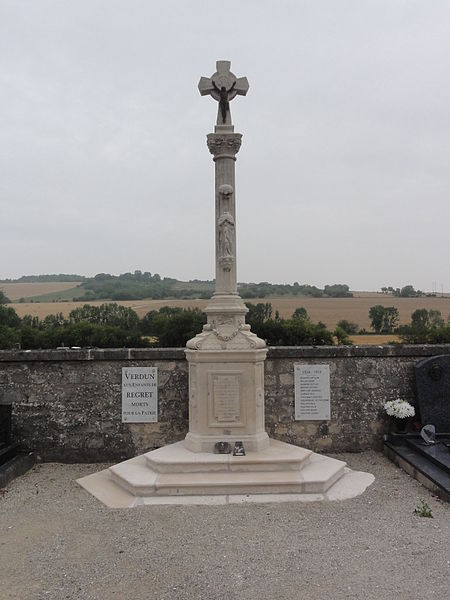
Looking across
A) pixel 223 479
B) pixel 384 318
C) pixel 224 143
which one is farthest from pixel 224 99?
pixel 384 318

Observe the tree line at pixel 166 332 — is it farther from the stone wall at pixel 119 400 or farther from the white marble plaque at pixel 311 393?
the white marble plaque at pixel 311 393

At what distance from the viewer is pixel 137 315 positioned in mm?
29750

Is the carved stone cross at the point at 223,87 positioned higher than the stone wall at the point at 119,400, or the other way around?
the carved stone cross at the point at 223,87

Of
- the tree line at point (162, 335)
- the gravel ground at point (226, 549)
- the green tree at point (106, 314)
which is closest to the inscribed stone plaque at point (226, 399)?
the gravel ground at point (226, 549)

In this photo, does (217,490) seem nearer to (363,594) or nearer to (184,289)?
(363,594)

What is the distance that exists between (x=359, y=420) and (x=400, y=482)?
1488 millimetres

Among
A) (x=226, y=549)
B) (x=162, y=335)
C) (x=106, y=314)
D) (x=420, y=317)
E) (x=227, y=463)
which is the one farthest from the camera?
(x=420, y=317)

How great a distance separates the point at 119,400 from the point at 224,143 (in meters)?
3.81

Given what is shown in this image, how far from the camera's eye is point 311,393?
7055 millimetres

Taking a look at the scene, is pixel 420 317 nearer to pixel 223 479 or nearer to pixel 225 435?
pixel 225 435

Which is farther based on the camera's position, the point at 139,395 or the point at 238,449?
the point at 139,395

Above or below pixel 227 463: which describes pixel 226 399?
above

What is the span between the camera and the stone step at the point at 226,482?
16.9ft

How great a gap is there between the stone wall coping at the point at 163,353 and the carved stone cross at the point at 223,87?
10.6 feet
